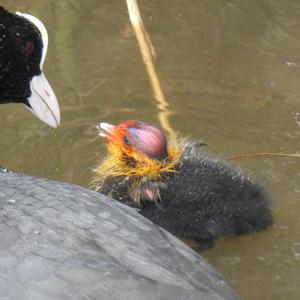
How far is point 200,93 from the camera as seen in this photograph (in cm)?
512

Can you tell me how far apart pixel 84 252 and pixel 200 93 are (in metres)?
2.50

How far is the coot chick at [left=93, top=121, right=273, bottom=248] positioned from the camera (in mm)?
4051

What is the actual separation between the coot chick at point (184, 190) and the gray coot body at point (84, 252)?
944 mm

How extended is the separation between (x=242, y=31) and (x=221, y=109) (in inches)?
41.0

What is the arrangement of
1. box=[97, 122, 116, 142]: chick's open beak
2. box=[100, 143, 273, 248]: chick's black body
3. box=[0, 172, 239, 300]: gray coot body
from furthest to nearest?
box=[97, 122, 116, 142]: chick's open beak < box=[100, 143, 273, 248]: chick's black body < box=[0, 172, 239, 300]: gray coot body

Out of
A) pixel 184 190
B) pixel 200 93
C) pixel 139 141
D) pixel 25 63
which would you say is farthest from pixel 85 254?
pixel 200 93

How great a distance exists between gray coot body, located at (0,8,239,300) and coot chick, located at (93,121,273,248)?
94cm

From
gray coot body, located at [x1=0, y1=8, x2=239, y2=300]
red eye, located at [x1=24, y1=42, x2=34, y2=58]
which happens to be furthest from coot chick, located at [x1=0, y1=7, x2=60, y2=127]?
gray coot body, located at [x1=0, y1=8, x2=239, y2=300]

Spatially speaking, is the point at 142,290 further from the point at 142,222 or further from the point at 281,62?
the point at 281,62

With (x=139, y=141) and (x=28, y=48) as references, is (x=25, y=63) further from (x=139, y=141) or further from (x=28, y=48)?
(x=139, y=141)

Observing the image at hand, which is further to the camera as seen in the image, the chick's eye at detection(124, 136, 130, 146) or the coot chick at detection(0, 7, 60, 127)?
the chick's eye at detection(124, 136, 130, 146)

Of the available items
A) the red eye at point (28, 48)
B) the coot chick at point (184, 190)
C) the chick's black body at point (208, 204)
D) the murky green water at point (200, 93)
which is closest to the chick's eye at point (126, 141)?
the coot chick at point (184, 190)

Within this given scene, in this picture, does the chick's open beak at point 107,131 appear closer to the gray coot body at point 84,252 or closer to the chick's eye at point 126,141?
the chick's eye at point 126,141

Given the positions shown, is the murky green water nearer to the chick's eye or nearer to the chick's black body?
the chick's black body
